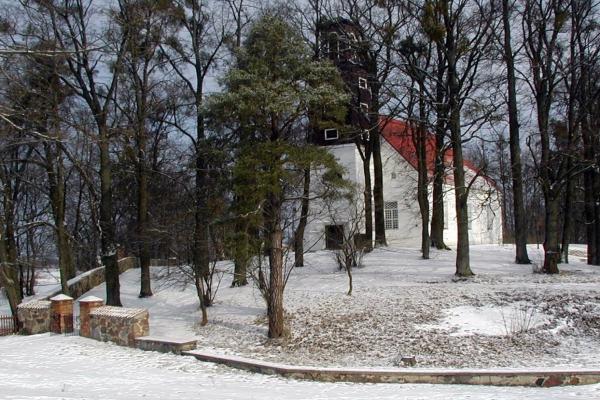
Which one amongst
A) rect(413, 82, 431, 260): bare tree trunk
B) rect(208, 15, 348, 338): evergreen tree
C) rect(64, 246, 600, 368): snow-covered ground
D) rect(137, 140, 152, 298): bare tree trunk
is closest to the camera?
rect(64, 246, 600, 368): snow-covered ground

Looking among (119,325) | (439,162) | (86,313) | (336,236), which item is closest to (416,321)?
(119,325)

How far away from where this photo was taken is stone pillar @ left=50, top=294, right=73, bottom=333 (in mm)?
17125

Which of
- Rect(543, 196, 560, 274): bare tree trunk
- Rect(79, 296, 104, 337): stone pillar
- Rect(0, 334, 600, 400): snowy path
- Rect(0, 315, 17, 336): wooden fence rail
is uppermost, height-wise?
Result: Rect(543, 196, 560, 274): bare tree trunk

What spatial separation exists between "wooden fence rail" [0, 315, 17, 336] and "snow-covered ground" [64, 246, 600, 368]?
4262 mm

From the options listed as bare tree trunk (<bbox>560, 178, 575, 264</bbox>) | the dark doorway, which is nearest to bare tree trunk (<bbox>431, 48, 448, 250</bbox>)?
the dark doorway

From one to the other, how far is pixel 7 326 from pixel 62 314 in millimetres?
3446

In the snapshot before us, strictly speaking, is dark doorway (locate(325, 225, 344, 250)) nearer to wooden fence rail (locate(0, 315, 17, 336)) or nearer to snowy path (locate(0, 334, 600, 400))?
snowy path (locate(0, 334, 600, 400))

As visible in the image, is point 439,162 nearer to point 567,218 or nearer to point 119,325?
point 567,218

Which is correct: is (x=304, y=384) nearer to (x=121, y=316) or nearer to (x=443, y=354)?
(x=443, y=354)

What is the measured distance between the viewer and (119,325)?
15.1m

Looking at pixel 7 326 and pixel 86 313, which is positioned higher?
pixel 86 313

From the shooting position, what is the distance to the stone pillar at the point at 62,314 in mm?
17125

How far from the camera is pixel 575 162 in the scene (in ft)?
77.8

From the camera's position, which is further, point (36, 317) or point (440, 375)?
point (36, 317)
